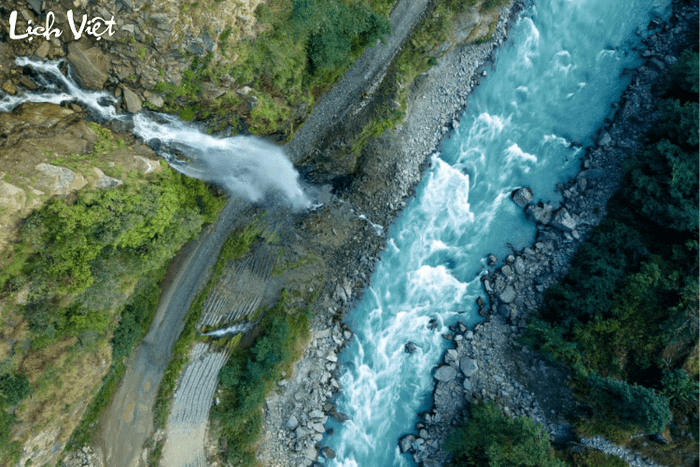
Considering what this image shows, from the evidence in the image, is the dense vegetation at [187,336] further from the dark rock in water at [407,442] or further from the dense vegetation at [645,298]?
the dense vegetation at [645,298]

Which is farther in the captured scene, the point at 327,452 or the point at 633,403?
the point at 327,452

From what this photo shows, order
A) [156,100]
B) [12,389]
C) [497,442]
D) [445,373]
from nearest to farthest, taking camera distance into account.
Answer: [12,389], [156,100], [497,442], [445,373]

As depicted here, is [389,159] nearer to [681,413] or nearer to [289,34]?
[289,34]

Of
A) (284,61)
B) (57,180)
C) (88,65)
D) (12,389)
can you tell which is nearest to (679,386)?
(284,61)

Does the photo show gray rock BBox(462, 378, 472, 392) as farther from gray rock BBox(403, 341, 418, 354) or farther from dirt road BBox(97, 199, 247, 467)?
dirt road BBox(97, 199, 247, 467)

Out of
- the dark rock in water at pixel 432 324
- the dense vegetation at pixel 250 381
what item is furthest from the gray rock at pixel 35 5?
the dark rock in water at pixel 432 324

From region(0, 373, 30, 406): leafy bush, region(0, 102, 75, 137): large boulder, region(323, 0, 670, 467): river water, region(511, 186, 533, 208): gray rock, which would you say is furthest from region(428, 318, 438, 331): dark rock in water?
region(0, 102, 75, 137): large boulder

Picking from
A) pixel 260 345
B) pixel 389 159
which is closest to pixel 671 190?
pixel 389 159

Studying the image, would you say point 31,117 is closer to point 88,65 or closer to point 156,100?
point 88,65

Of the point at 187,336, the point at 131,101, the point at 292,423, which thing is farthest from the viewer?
the point at 292,423
